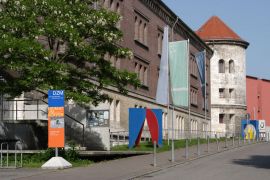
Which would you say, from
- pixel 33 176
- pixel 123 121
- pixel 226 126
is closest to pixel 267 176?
pixel 33 176

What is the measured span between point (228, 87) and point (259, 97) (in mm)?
13908

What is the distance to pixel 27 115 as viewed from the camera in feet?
103

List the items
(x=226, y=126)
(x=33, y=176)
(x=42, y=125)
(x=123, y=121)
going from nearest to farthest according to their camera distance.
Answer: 1. (x=33, y=176)
2. (x=42, y=125)
3. (x=123, y=121)
4. (x=226, y=126)

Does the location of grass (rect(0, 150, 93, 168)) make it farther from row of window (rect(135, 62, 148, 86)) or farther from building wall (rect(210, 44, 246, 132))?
building wall (rect(210, 44, 246, 132))

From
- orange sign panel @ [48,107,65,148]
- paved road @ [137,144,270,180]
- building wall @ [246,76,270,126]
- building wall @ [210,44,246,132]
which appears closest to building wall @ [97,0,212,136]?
paved road @ [137,144,270,180]

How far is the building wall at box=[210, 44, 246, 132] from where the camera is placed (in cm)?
8525

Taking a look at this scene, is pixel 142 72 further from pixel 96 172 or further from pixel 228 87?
pixel 228 87

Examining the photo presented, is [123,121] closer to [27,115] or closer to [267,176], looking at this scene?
[27,115]

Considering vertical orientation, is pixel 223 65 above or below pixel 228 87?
above

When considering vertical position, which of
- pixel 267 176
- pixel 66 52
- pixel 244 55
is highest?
pixel 244 55

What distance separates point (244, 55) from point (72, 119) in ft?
192

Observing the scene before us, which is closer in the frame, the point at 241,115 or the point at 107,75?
the point at 107,75

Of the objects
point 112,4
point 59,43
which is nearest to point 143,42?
point 112,4

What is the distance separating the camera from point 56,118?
824 inches
